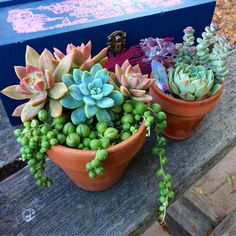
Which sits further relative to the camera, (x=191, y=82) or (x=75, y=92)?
(x=191, y=82)

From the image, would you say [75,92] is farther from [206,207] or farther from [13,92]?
[206,207]

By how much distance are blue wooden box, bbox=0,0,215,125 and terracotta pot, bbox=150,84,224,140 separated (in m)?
0.21

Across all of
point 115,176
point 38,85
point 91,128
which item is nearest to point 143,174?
point 115,176

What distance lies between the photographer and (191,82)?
0.58 metres

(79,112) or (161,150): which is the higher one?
(79,112)

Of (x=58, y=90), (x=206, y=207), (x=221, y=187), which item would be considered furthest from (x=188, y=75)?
(x=221, y=187)

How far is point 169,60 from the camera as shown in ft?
2.14

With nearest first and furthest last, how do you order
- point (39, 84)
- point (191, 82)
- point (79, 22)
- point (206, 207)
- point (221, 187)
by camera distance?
point (39, 84) < point (191, 82) < point (79, 22) < point (206, 207) < point (221, 187)

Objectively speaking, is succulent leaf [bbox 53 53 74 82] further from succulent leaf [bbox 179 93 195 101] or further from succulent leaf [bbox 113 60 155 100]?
succulent leaf [bbox 179 93 195 101]

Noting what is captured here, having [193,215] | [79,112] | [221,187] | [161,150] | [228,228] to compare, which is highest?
[79,112]

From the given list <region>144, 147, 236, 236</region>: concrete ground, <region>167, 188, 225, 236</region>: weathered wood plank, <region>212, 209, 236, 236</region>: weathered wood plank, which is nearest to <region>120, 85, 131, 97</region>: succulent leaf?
<region>212, 209, 236, 236</region>: weathered wood plank

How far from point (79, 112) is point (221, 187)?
907 millimetres

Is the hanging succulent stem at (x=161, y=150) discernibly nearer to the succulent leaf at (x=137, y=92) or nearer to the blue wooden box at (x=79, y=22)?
the succulent leaf at (x=137, y=92)

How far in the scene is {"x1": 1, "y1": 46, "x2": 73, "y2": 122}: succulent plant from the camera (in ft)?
1.52
